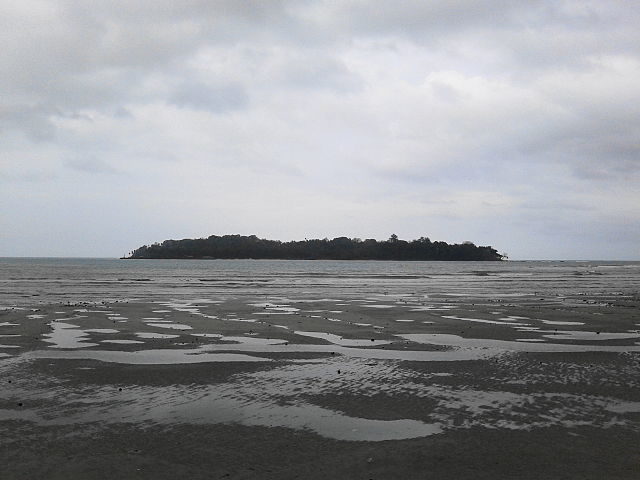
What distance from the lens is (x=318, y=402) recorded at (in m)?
9.11

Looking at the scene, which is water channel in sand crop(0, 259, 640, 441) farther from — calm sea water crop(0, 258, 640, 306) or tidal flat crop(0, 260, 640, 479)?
calm sea water crop(0, 258, 640, 306)

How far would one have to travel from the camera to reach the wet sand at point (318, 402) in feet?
21.1

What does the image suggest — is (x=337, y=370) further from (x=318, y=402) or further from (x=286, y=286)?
(x=286, y=286)

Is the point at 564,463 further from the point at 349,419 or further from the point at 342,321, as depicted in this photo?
the point at 342,321

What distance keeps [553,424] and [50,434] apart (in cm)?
703

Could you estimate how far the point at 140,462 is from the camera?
6387 mm

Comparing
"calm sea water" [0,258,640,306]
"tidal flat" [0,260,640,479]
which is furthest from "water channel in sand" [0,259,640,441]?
"calm sea water" [0,258,640,306]

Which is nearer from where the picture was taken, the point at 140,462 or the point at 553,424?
the point at 140,462

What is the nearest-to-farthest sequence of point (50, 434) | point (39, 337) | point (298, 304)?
point (50, 434), point (39, 337), point (298, 304)

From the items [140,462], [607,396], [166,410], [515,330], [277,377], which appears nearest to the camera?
[140,462]

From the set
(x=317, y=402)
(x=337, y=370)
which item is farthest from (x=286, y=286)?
(x=317, y=402)

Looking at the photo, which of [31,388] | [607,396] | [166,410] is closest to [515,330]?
[607,396]

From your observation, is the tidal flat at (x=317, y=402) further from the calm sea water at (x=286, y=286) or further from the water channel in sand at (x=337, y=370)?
the calm sea water at (x=286, y=286)

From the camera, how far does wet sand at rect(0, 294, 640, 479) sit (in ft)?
21.1
